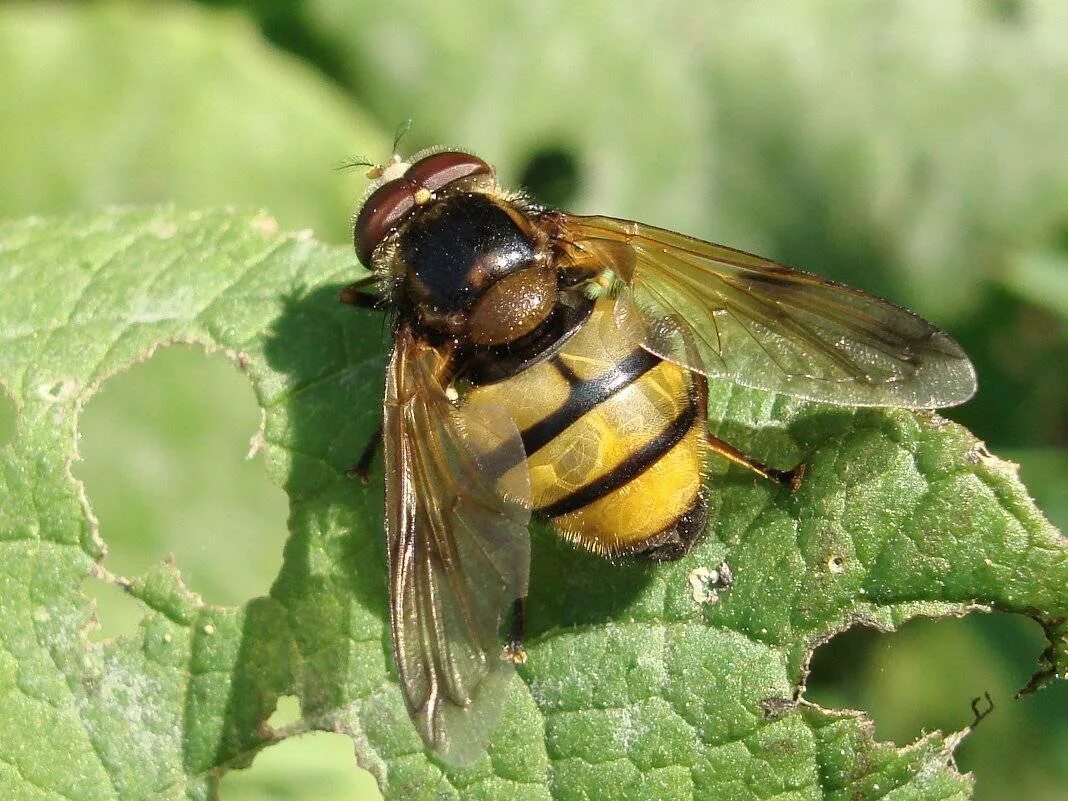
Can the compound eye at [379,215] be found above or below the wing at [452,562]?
above

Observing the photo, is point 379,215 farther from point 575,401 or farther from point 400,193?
point 575,401

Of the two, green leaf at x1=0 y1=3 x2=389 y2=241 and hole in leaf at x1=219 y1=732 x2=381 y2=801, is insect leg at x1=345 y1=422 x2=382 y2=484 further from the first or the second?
green leaf at x1=0 y1=3 x2=389 y2=241

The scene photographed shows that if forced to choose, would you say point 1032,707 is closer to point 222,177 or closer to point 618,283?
point 618,283

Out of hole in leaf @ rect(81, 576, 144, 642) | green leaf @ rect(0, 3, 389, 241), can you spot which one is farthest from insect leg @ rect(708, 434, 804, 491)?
green leaf @ rect(0, 3, 389, 241)

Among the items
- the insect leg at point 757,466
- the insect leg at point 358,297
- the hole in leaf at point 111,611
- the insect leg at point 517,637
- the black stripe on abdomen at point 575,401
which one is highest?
the insect leg at point 358,297

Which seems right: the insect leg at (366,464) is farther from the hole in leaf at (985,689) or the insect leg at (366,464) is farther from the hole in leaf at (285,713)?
→ the hole in leaf at (985,689)

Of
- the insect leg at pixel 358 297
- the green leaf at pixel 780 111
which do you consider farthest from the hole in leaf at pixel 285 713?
the green leaf at pixel 780 111

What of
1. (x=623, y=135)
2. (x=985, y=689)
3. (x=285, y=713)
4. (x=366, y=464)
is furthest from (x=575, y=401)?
(x=623, y=135)

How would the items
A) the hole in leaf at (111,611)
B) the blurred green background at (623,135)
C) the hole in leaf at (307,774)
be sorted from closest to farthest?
the hole in leaf at (111,611) → the hole in leaf at (307,774) → the blurred green background at (623,135)
